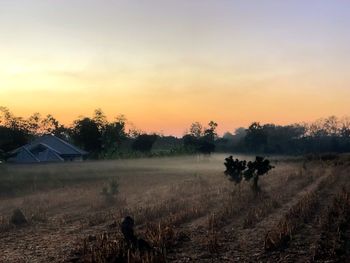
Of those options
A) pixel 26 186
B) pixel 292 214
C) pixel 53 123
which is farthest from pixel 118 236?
pixel 53 123

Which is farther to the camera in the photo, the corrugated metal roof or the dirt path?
the corrugated metal roof

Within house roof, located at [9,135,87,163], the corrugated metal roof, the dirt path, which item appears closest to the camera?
the dirt path

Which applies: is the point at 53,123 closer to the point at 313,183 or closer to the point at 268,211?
the point at 313,183

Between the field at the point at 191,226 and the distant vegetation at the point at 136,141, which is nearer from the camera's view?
the field at the point at 191,226

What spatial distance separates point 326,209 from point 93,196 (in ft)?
59.0

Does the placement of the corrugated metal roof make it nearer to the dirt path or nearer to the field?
the field

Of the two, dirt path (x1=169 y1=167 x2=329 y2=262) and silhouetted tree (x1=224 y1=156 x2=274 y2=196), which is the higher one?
silhouetted tree (x1=224 y1=156 x2=274 y2=196)

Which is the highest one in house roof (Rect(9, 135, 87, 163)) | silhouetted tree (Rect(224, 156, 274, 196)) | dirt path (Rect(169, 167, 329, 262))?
house roof (Rect(9, 135, 87, 163))

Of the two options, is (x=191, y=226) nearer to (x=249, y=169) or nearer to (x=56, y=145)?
(x=249, y=169)

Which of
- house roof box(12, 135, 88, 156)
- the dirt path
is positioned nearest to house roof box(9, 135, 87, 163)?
house roof box(12, 135, 88, 156)

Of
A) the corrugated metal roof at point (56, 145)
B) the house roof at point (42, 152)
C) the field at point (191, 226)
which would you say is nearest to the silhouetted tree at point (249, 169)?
the field at point (191, 226)

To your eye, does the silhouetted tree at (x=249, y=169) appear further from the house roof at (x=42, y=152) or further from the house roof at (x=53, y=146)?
the house roof at (x=53, y=146)

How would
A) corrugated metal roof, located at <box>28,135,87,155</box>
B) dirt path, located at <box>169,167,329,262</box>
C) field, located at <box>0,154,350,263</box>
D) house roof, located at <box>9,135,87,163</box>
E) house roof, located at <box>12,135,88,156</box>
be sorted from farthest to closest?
corrugated metal roof, located at <box>28,135,87,155</box> → house roof, located at <box>12,135,88,156</box> → house roof, located at <box>9,135,87,163</box> → field, located at <box>0,154,350,263</box> → dirt path, located at <box>169,167,329,262</box>

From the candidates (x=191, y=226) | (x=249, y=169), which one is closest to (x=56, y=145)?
(x=249, y=169)
